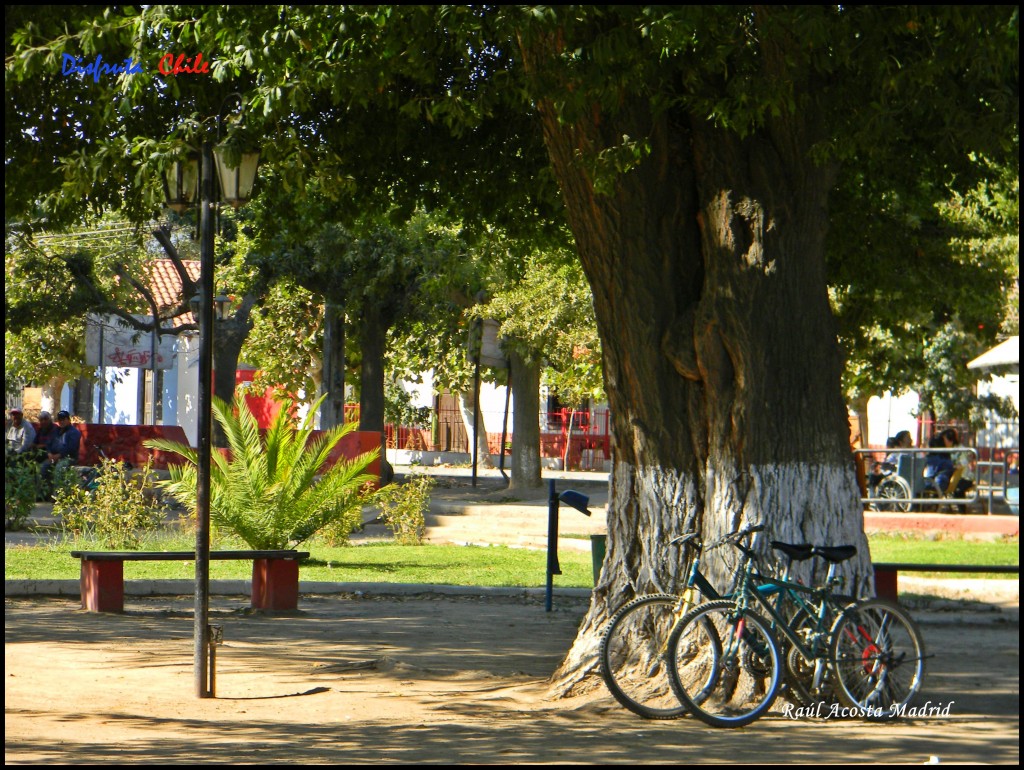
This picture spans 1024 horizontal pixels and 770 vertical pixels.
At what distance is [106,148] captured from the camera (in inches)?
339

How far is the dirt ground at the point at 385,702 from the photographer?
6117mm

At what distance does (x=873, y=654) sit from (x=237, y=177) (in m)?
4.55

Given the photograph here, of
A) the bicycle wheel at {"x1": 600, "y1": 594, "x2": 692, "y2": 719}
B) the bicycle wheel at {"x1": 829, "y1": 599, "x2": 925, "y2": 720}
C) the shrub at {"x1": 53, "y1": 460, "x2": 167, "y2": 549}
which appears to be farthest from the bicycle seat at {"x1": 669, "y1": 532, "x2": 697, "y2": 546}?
the shrub at {"x1": 53, "y1": 460, "x2": 167, "y2": 549}

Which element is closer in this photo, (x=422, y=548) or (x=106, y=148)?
(x=106, y=148)

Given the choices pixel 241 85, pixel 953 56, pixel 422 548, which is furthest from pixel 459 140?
pixel 422 548

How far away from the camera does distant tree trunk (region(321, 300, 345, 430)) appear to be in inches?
983

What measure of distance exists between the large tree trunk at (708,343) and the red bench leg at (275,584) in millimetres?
4118

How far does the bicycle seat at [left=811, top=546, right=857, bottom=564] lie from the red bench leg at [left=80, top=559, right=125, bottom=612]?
6423mm

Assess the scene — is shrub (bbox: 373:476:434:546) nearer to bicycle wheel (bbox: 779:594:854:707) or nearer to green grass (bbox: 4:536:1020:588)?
green grass (bbox: 4:536:1020:588)

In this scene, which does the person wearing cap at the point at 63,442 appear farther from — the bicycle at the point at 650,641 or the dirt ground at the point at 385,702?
the bicycle at the point at 650,641

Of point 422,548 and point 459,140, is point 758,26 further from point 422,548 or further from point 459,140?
point 422,548

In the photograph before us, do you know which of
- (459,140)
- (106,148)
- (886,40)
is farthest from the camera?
(459,140)

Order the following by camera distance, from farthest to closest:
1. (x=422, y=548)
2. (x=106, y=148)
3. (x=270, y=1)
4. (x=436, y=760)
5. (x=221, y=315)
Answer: (x=221, y=315)
(x=422, y=548)
(x=106, y=148)
(x=270, y=1)
(x=436, y=760)

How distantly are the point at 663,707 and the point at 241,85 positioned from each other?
6278mm
